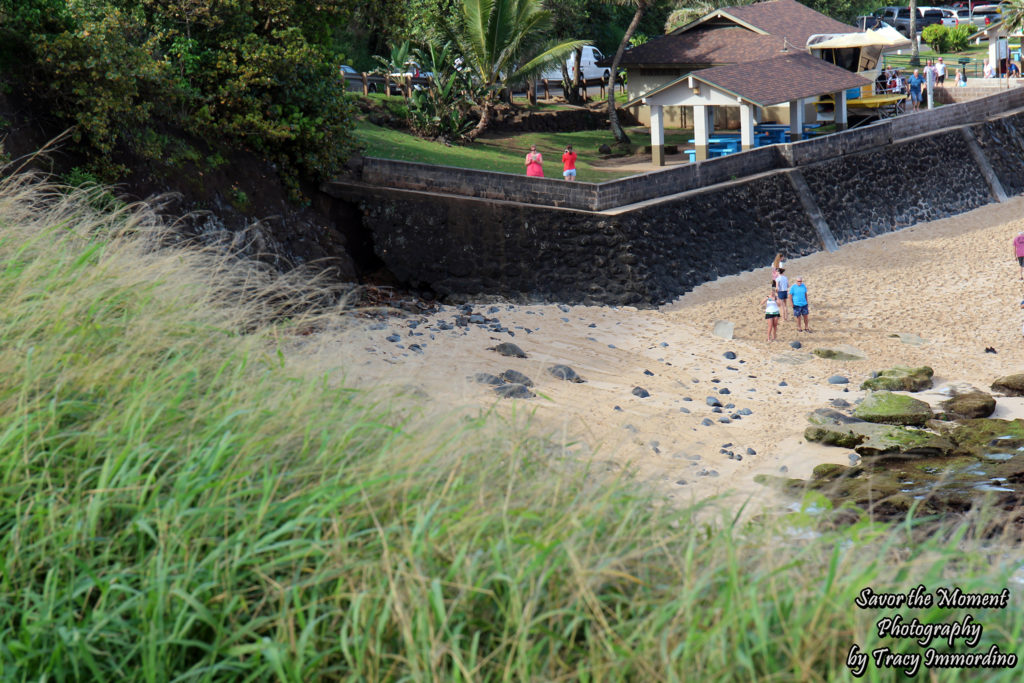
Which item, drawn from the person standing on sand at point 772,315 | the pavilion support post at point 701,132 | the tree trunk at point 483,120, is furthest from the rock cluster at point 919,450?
the tree trunk at point 483,120

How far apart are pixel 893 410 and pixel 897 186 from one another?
42.3ft

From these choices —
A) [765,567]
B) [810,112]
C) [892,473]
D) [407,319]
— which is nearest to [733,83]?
[810,112]

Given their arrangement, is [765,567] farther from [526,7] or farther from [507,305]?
[526,7]

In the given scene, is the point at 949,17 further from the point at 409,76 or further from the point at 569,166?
the point at 569,166

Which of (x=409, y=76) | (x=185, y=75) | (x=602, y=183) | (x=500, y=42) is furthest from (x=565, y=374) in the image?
(x=409, y=76)

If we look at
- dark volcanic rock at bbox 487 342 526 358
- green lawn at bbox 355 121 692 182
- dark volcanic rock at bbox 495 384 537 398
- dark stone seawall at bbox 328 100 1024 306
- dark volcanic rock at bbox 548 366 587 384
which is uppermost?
green lawn at bbox 355 121 692 182

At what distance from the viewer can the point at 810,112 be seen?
29.8 meters

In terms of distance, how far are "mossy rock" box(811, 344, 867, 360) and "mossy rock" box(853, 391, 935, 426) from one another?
6.22 ft

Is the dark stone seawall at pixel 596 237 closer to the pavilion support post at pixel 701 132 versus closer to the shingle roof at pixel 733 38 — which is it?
the pavilion support post at pixel 701 132

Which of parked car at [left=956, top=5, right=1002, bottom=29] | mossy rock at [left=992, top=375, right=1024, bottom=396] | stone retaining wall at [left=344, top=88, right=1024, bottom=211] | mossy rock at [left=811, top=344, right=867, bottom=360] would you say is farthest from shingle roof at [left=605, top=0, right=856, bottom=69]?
parked car at [left=956, top=5, right=1002, bottom=29]

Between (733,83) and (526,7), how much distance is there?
7.11m

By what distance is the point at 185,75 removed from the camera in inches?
708

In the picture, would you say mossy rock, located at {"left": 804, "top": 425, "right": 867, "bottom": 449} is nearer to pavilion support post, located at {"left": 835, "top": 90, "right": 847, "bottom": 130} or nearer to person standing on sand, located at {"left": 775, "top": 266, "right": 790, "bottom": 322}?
person standing on sand, located at {"left": 775, "top": 266, "right": 790, "bottom": 322}

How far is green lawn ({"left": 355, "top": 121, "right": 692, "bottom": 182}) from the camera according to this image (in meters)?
24.6
